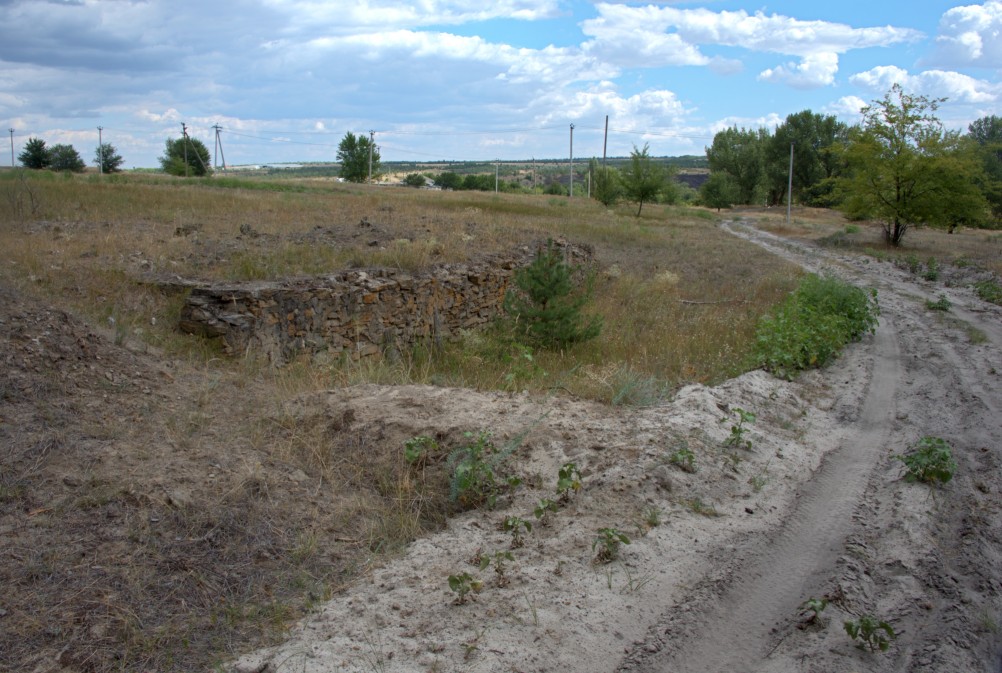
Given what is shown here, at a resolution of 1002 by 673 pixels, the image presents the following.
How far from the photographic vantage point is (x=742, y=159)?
257ft

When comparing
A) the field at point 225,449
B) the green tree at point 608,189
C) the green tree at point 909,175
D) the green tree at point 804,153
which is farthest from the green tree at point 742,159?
the field at point 225,449

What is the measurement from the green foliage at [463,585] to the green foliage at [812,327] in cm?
565

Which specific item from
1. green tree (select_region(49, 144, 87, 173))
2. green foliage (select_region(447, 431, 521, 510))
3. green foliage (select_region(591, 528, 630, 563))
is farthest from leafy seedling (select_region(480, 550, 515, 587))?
green tree (select_region(49, 144, 87, 173))

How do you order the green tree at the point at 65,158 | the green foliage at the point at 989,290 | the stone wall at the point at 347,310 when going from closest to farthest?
1. the stone wall at the point at 347,310
2. the green foliage at the point at 989,290
3. the green tree at the point at 65,158

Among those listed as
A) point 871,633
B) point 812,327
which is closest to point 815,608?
point 871,633

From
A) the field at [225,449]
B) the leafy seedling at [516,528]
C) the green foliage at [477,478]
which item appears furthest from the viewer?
the green foliage at [477,478]

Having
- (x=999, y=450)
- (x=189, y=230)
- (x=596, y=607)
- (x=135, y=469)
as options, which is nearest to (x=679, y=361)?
(x=999, y=450)

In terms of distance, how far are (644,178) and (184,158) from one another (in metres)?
44.2

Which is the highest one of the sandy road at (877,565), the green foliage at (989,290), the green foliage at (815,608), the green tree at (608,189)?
the green tree at (608,189)

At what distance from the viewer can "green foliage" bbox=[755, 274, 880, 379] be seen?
8.62 metres

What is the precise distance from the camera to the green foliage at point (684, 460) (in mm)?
5055

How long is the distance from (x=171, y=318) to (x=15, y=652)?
5972 millimetres

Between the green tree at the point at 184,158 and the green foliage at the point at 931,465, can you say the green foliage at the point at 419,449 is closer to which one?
the green foliage at the point at 931,465

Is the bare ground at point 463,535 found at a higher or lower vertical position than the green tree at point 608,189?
lower
